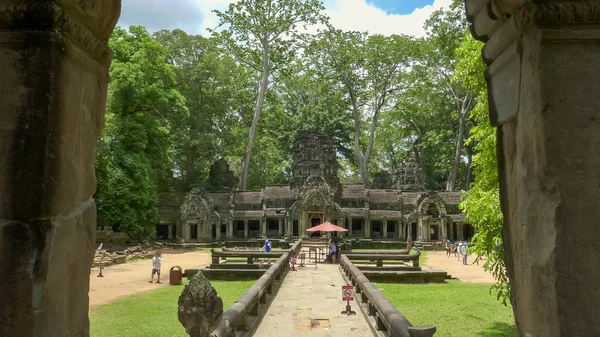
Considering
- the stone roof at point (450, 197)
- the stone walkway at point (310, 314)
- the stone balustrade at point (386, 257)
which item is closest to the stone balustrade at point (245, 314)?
the stone walkway at point (310, 314)

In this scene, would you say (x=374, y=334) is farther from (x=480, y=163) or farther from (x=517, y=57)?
(x=517, y=57)

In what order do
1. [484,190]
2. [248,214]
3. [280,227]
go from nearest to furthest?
[484,190] < [280,227] < [248,214]

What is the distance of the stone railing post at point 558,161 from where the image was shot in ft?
7.32

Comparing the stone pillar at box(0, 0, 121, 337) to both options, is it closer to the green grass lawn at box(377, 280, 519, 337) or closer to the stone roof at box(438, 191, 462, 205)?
the green grass lawn at box(377, 280, 519, 337)

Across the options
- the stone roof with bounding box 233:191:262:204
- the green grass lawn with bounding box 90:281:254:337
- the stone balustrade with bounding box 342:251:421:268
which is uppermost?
the stone roof with bounding box 233:191:262:204

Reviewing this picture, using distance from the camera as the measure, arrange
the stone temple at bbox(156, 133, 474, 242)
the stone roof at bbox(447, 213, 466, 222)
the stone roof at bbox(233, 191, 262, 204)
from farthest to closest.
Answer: the stone roof at bbox(233, 191, 262, 204) < the stone roof at bbox(447, 213, 466, 222) < the stone temple at bbox(156, 133, 474, 242)

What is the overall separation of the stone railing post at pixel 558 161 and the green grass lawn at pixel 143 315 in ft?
25.8

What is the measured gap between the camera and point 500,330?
9797 millimetres

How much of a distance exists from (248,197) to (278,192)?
2782 millimetres

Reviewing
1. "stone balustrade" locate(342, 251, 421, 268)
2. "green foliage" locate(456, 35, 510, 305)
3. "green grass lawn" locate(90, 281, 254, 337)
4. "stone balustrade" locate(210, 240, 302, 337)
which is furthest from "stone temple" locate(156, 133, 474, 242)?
"green foliage" locate(456, 35, 510, 305)

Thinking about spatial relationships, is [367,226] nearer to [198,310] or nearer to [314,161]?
[314,161]

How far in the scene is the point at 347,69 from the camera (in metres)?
40.6

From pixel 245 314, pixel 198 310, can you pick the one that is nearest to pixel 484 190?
pixel 245 314

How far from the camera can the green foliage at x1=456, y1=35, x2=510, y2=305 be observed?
8.25m
